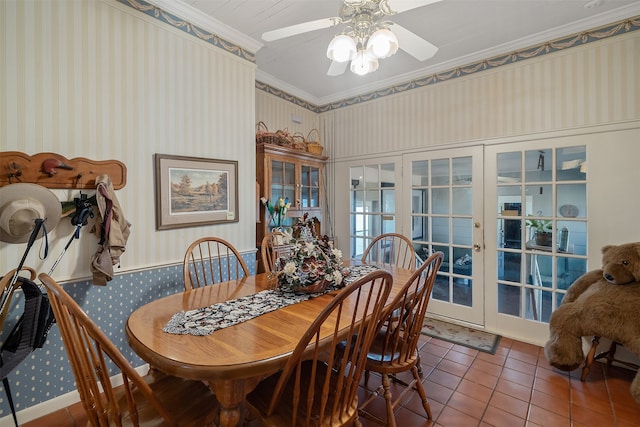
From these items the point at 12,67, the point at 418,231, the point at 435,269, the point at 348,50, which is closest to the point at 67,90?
the point at 12,67

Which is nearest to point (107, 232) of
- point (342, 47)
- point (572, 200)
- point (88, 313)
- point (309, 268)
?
point (88, 313)

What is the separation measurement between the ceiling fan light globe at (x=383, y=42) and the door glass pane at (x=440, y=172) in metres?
1.92

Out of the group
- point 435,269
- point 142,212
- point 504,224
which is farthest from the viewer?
point 504,224

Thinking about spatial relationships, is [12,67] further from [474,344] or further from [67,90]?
[474,344]

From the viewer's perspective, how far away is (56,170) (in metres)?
1.82

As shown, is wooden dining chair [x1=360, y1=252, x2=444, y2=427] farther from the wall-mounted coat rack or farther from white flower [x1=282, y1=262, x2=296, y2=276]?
the wall-mounted coat rack

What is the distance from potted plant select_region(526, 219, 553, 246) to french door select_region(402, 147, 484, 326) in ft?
1.41

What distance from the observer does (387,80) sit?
359cm

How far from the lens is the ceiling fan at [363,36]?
1620 mm

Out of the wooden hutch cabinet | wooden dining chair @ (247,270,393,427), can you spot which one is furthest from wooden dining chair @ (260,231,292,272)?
wooden dining chair @ (247,270,393,427)

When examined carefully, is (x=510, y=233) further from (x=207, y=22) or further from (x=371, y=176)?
(x=207, y=22)

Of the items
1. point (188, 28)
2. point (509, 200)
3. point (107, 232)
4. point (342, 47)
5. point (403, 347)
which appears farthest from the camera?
point (509, 200)

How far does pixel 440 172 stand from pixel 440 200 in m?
0.31

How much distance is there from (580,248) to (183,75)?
3.73 metres
